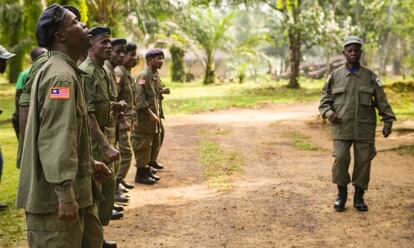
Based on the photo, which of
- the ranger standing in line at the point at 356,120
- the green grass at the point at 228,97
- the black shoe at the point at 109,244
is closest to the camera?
the black shoe at the point at 109,244

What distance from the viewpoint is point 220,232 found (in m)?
5.41

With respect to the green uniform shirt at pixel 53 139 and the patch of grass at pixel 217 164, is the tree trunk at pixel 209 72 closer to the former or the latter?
the patch of grass at pixel 217 164

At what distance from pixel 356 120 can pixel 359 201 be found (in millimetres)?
945

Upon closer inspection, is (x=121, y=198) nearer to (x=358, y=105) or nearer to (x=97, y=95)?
(x=97, y=95)

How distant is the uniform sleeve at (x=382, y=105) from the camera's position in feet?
20.3

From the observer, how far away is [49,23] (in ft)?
9.90

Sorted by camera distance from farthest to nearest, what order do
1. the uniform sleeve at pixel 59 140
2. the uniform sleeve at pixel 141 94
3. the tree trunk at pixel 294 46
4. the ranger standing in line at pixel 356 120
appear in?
the tree trunk at pixel 294 46 → the uniform sleeve at pixel 141 94 → the ranger standing in line at pixel 356 120 → the uniform sleeve at pixel 59 140

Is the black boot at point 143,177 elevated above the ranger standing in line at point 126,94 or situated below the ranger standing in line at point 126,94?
below

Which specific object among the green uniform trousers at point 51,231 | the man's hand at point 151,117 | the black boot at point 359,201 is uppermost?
the man's hand at point 151,117

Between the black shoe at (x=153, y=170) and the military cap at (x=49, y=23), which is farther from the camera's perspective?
the black shoe at (x=153, y=170)

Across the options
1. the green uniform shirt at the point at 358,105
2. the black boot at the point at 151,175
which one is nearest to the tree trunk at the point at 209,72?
the black boot at the point at 151,175

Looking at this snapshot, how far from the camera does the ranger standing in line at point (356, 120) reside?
6.14 meters

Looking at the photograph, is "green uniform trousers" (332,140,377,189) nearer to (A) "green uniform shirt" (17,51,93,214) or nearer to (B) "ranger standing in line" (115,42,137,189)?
(B) "ranger standing in line" (115,42,137,189)

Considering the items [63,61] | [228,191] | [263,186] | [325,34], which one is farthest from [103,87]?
[325,34]
